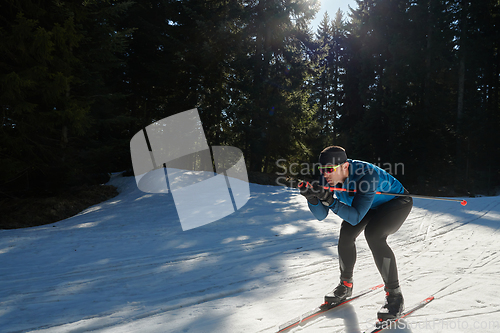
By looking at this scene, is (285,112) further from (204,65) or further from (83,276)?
(83,276)

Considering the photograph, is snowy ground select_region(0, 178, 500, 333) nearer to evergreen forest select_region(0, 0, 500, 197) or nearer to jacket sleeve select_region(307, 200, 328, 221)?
jacket sleeve select_region(307, 200, 328, 221)

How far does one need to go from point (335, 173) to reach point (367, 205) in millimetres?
392

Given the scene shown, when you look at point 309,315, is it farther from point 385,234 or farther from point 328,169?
point 328,169

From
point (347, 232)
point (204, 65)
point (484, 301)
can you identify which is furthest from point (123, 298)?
point (204, 65)

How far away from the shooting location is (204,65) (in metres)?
16.0

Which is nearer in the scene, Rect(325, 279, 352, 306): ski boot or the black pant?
the black pant

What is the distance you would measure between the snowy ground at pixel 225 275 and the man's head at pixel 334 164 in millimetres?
1343

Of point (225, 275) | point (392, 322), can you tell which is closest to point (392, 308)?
point (392, 322)

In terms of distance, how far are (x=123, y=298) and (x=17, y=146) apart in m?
7.66

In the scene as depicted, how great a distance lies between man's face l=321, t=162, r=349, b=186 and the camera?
8.95ft

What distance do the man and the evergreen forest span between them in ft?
28.0

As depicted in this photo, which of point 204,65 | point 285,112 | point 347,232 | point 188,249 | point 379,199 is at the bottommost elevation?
point 188,249

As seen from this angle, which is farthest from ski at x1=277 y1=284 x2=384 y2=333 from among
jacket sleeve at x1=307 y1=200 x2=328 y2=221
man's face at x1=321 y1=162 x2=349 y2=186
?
man's face at x1=321 y1=162 x2=349 y2=186

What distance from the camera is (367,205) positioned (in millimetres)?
2629
